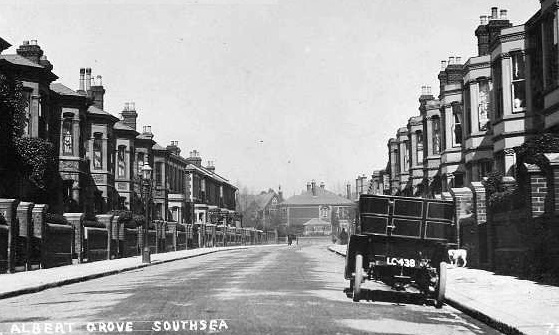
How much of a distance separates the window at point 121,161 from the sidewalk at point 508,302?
123 feet

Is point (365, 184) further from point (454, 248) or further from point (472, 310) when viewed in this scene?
point (472, 310)

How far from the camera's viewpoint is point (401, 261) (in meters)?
13.3

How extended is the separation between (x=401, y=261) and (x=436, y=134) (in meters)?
28.2

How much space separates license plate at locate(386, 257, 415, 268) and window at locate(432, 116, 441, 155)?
27299 mm

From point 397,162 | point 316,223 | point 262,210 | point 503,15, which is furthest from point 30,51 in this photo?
point 262,210

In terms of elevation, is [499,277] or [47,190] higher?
[47,190]

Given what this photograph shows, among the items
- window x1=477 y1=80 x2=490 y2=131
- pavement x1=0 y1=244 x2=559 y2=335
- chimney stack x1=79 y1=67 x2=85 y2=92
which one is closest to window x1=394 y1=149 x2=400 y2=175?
window x1=477 y1=80 x2=490 y2=131

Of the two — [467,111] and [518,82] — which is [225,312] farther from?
[467,111]

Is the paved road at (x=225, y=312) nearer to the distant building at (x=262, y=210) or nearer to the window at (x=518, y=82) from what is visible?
the window at (x=518, y=82)

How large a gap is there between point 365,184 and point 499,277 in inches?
3376

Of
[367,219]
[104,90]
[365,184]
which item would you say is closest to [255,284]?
[367,219]

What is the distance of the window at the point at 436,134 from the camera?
1569 inches

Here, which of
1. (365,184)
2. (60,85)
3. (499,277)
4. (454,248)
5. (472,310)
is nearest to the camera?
(472,310)

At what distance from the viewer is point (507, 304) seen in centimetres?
1219
